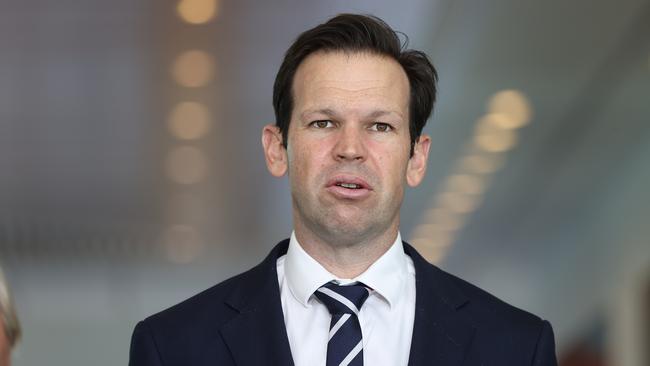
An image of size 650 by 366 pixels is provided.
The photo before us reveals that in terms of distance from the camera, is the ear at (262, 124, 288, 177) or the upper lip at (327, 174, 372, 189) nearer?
the upper lip at (327, 174, 372, 189)

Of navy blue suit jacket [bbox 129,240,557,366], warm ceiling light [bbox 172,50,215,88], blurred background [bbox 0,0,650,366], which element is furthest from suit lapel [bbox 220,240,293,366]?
warm ceiling light [bbox 172,50,215,88]

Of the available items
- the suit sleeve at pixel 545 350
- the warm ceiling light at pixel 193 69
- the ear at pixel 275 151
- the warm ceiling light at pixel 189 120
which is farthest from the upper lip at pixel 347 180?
the warm ceiling light at pixel 189 120

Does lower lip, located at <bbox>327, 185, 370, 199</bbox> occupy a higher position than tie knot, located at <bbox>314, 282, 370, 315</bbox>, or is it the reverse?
lower lip, located at <bbox>327, 185, 370, 199</bbox>

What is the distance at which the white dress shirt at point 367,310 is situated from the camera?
2723mm

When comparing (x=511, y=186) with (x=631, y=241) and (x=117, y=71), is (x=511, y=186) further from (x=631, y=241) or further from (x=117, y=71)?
(x=117, y=71)

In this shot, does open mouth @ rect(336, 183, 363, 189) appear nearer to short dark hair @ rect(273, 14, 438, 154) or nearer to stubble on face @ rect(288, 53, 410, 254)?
stubble on face @ rect(288, 53, 410, 254)

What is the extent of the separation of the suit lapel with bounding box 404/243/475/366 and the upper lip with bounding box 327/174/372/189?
10.2 inches

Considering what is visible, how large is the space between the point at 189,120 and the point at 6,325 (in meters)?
5.75

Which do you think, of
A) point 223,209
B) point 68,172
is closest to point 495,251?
point 223,209

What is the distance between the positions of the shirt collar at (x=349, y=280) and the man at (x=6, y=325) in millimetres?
727

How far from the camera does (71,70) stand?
7309 mm

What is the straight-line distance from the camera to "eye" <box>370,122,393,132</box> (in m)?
2.82

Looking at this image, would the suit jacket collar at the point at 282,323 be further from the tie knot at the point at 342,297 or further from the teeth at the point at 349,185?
the teeth at the point at 349,185

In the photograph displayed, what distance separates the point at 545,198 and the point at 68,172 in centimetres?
297
